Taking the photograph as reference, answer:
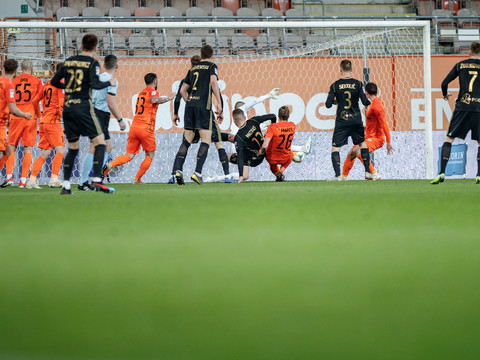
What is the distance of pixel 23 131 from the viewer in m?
10.7

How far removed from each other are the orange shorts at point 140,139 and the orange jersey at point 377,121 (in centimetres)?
396

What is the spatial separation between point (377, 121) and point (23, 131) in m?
6.22

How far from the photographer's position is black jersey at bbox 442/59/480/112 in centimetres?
852

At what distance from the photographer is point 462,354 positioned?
1.34 metres

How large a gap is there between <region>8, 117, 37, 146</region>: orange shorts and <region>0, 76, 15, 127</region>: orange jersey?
0.19 metres

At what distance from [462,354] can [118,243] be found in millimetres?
1697

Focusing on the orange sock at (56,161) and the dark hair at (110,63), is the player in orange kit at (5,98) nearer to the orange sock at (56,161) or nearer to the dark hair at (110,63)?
the orange sock at (56,161)

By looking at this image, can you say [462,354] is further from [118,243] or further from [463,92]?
[463,92]

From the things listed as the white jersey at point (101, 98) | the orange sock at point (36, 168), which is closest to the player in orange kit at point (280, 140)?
the white jersey at point (101, 98)

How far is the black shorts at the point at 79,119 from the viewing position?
6941 millimetres

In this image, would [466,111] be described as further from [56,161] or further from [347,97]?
[56,161]

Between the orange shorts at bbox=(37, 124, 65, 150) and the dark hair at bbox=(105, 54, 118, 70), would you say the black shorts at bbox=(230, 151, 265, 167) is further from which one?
the dark hair at bbox=(105, 54, 118, 70)

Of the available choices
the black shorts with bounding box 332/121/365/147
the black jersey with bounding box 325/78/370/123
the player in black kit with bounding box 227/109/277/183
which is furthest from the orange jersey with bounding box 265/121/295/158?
the black jersey with bounding box 325/78/370/123

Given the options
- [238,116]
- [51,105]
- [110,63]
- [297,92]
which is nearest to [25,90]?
[51,105]
